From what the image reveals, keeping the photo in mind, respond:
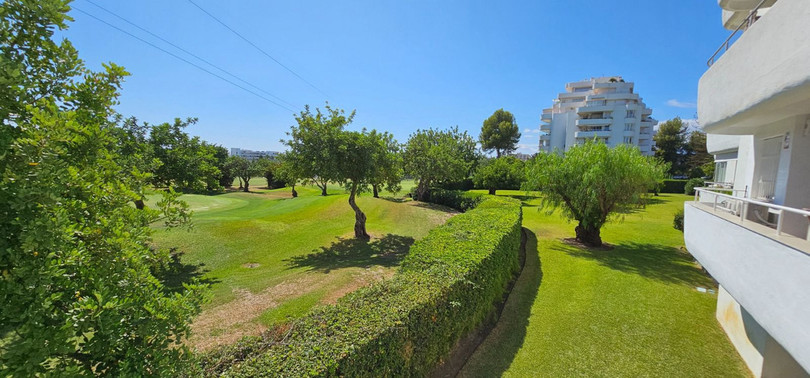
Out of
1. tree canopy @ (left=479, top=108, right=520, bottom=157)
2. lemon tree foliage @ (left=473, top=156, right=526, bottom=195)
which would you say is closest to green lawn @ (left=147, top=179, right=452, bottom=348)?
lemon tree foliage @ (left=473, top=156, right=526, bottom=195)

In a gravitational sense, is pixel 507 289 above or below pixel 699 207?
below

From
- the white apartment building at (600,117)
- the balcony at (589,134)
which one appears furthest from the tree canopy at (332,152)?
the balcony at (589,134)

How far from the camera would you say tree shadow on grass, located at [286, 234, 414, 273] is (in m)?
13.1

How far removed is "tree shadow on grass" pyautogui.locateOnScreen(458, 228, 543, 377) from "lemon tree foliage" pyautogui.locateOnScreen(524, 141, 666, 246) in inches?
219

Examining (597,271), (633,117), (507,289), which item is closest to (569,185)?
(597,271)

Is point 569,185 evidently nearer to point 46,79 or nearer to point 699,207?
point 699,207

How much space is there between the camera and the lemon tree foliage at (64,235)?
2043mm

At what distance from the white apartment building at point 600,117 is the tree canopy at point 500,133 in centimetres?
745

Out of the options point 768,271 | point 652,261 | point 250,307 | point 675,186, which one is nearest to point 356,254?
point 250,307

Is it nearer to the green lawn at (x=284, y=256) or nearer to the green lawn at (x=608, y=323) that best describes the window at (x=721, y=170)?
the green lawn at (x=608, y=323)

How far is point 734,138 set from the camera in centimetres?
1145

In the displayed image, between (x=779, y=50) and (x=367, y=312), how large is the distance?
297 inches

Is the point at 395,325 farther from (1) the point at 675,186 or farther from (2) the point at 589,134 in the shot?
(2) the point at 589,134

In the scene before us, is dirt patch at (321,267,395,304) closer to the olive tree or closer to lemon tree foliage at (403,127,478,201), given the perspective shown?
lemon tree foliage at (403,127,478,201)
